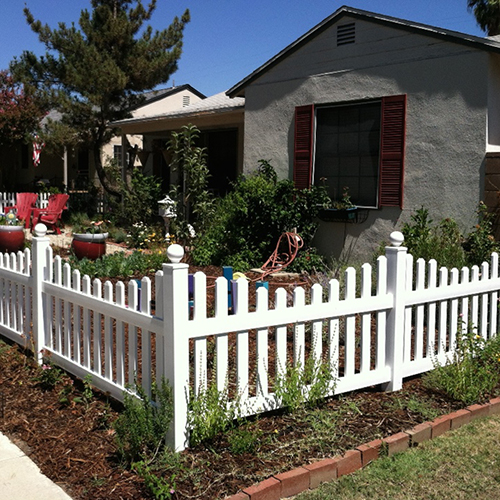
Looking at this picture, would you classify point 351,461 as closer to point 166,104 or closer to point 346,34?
point 346,34

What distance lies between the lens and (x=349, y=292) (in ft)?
13.5

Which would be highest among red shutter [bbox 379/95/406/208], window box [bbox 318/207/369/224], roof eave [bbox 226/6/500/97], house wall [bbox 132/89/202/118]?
house wall [bbox 132/89/202/118]

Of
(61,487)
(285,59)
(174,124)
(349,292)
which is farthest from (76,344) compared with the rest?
(174,124)

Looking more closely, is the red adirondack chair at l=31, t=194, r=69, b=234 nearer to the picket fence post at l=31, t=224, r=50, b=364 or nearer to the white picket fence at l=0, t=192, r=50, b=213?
the white picket fence at l=0, t=192, r=50, b=213

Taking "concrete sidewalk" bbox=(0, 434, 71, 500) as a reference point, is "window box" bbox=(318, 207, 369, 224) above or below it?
above

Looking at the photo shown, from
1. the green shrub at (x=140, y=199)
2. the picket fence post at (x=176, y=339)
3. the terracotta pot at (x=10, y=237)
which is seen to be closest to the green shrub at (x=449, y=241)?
the picket fence post at (x=176, y=339)

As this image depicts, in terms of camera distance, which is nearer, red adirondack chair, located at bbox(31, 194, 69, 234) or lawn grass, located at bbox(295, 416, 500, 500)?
lawn grass, located at bbox(295, 416, 500, 500)

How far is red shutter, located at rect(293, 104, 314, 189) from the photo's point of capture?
30.7 ft

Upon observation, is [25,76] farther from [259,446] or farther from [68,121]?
[259,446]

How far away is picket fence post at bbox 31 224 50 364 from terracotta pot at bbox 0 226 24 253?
5.87 metres

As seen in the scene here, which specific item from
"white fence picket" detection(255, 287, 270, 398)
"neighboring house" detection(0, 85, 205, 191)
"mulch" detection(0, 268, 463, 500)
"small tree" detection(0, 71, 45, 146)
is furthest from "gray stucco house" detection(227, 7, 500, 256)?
"neighboring house" detection(0, 85, 205, 191)

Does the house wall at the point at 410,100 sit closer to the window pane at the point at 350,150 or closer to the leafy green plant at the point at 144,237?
the window pane at the point at 350,150

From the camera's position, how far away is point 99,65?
16438 millimetres

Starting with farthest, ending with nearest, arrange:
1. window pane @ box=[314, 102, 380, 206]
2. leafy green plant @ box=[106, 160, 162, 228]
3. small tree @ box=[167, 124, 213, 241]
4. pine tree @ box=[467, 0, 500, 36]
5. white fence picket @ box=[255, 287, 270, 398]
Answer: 1. pine tree @ box=[467, 0, 500, 36]
2. leafy green plant @ box=[106, 160, 162, 228]
3. small tree @ box=[167, 124, 213, 241]
4. window pane @ box=[314, 102, 380, 206]
5. white fence picket @ box=[255, 287, 270, 398]
